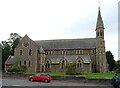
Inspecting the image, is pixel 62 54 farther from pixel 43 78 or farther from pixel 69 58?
pixel 43 78

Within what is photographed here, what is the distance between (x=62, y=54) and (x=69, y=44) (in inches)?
188

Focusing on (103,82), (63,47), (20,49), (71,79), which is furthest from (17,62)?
(103,82)

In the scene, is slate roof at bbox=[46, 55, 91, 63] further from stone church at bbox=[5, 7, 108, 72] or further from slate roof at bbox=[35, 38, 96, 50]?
slate roof at bbox=[35, 38, 96, 50]

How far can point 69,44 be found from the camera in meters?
84.9

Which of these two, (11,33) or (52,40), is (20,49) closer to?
(52,40)

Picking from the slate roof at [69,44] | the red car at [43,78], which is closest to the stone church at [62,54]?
the slate roof at [69,44]

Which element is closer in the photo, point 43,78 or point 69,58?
point 43,78

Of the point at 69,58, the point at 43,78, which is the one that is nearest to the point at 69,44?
the point at 69,58

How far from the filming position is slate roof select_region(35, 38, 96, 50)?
83.2 meters

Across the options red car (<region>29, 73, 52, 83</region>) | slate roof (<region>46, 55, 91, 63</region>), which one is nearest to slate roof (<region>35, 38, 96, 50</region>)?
slate roof (<region>46, 55, 91, 63</region>)

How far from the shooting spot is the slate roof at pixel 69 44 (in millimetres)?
83225

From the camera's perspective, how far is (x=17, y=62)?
72562mm

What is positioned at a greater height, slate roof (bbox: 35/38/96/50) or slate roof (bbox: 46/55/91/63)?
slate roof (bbox: 35/38/96/50)

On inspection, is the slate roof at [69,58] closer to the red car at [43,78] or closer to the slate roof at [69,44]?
the slate roof at [69,44]
